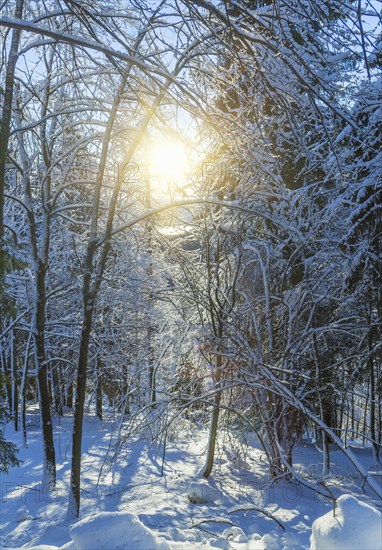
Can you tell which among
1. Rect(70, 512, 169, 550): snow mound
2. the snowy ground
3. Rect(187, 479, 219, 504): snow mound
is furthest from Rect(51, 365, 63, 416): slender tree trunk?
Rect(70, 512, 169, 550): snow mound

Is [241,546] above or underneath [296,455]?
above

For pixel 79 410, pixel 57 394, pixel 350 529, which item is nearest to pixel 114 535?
pixel 350 529

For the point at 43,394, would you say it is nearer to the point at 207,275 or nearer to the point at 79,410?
the point at 79,410

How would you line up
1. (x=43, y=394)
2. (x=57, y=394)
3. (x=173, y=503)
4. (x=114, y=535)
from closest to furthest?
(x=114, y=535), (x=173, y=503), (x=43, y=394), (x=57, y=394)

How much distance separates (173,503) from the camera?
8.85 metres

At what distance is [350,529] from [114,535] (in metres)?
1.49

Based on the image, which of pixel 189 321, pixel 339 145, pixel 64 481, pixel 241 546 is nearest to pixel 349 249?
pixel 339 145

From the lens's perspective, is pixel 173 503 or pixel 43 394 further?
pixel 43 394

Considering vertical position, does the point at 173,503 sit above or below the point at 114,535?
below

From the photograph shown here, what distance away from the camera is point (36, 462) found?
13797 mm

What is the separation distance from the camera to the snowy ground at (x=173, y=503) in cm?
561

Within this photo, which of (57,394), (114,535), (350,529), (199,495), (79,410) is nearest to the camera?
(350,529)

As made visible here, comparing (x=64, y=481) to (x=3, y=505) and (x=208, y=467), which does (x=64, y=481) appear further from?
(x=208, y=467)

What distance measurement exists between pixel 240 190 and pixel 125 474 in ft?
23.8
